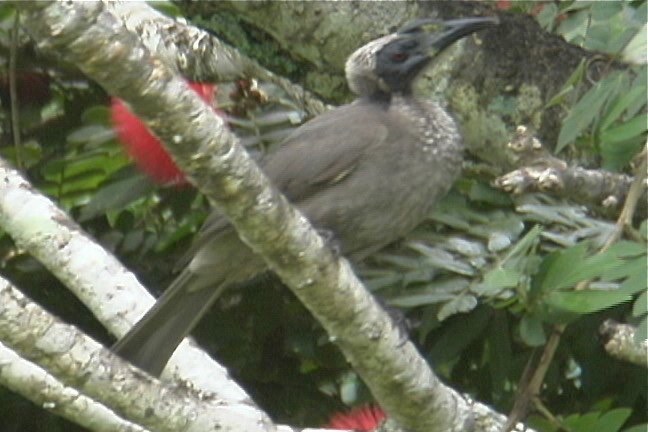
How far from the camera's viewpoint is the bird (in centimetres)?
368

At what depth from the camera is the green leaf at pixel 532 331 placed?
3279 millimetres

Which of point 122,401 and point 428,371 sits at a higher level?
point 122,401

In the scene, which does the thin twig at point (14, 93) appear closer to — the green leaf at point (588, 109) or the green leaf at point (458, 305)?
the green leaf at point (458, 305)

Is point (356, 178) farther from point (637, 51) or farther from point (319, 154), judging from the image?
point (637, 51)

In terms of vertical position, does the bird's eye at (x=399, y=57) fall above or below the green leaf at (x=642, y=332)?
above

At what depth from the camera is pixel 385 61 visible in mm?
4062

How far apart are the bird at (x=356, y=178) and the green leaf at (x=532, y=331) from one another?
0.48 metres

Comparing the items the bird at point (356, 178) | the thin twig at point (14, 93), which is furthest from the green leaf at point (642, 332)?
the thin twig at point (14, 93)

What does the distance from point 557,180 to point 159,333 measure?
2.81 feet

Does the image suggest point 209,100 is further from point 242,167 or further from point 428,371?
point 242,167

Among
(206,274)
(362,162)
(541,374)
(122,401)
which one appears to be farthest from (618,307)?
(122,401)

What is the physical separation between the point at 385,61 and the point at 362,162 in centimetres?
36

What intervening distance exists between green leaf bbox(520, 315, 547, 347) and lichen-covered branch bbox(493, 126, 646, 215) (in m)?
0.26

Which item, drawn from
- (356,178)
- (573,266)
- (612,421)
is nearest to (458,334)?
(356,178)
